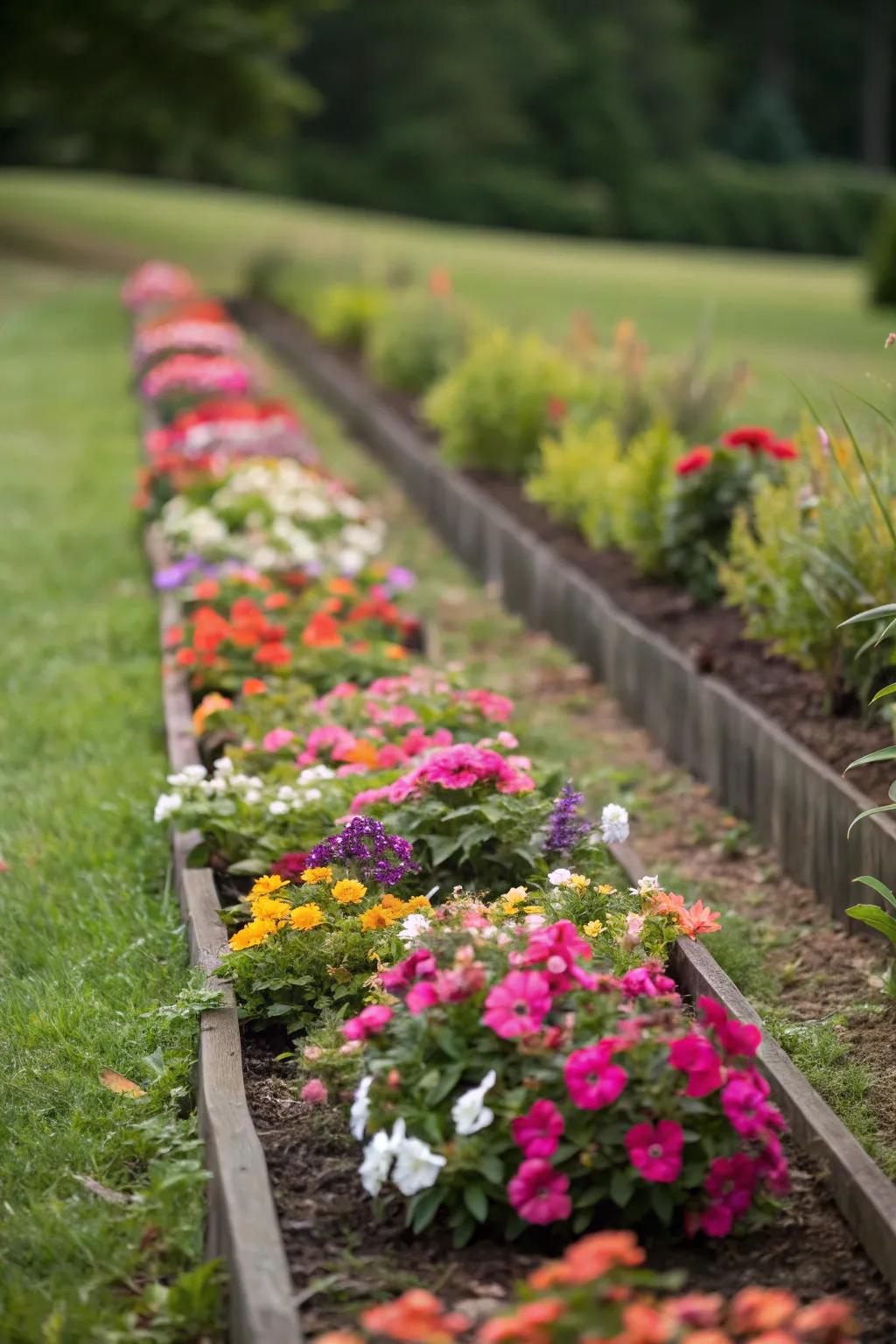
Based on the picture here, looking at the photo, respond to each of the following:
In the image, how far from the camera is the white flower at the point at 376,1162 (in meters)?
2.47

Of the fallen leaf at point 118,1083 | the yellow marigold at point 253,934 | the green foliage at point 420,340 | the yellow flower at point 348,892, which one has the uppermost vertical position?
the green foliage at point 420,340

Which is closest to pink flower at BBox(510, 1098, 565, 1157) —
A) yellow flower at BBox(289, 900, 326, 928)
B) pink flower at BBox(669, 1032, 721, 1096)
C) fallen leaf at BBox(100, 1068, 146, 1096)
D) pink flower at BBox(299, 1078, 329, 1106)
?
pink flower at BBox(669, 1032, 721, 1096)

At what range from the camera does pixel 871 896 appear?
3814mm

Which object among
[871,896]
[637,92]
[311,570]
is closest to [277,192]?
[637,92]

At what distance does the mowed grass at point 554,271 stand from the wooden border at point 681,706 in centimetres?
340

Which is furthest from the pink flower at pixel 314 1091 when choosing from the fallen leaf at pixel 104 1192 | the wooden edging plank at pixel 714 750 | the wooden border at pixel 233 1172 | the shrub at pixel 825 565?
the shrub at pixel 825 565

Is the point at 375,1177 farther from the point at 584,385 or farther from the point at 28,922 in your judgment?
the point at 584,385

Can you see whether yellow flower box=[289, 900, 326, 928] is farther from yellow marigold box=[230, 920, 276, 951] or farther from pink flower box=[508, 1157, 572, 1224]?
pink flower box=[508, 1157, 572, 1224]

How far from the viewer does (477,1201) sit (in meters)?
2.46

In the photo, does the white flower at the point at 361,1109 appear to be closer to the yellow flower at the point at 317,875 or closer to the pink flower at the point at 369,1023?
the pink flower at the point at 369,1023

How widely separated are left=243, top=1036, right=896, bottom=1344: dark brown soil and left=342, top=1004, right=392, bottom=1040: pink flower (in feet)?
→ 0.84

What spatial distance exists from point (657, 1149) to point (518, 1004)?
31 cm

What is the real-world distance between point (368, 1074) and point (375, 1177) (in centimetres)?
20

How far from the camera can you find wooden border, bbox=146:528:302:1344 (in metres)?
2.24
